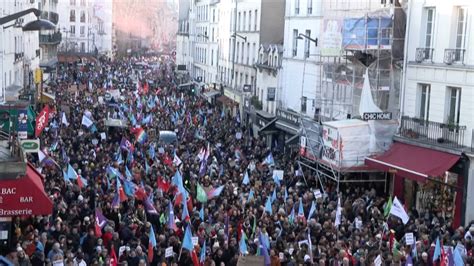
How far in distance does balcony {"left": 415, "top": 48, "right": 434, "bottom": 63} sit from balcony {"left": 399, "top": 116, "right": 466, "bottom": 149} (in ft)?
6.55

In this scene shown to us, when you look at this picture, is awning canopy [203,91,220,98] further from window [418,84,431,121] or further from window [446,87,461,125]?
window [446,87,461,125]

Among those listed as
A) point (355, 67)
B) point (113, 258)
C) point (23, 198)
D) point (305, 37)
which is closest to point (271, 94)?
point (305, 37)

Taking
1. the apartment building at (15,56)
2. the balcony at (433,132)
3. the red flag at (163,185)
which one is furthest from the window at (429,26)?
the apartment building at (15,56)

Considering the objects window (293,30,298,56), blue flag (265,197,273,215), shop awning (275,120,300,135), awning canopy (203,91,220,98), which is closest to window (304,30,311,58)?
window (293,30,298,56)

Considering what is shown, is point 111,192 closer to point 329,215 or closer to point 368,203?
point 329,215

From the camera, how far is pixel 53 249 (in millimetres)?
16359

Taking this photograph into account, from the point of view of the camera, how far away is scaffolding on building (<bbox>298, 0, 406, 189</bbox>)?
29219 millimetres

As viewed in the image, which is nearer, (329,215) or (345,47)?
(329,215)

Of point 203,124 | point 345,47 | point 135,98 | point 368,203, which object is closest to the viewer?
point 368,203

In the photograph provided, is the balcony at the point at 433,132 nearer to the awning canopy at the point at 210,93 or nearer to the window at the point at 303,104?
the window at the point at 303,104

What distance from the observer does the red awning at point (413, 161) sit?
2444 centimetres

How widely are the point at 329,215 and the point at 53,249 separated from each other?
793cm

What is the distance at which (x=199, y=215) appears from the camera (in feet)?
67.9

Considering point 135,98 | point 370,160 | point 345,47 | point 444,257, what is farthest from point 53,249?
point 135,98
